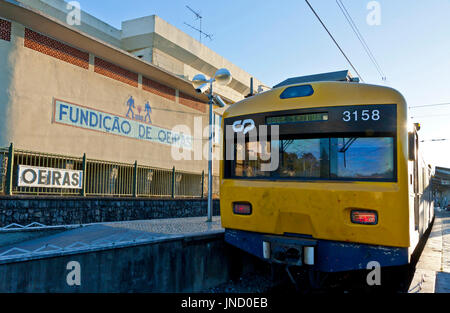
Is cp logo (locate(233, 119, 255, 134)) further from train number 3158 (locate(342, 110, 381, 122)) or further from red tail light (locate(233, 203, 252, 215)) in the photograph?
train number 3158 (locate(342, 110, 381, 122))

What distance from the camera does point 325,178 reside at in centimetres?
537

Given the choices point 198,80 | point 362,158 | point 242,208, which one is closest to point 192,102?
point 198,80

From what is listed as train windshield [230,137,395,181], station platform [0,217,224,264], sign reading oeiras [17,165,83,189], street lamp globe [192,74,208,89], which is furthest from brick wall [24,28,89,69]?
train windshield [230,137,395,181]

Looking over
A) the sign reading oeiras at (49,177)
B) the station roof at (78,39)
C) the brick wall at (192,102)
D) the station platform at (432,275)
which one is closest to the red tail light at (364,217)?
the station platform at (432,275)

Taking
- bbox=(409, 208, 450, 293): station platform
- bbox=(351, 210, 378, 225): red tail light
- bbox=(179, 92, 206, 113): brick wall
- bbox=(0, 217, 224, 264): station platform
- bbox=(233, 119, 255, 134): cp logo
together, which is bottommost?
bbox=(409, 208, 450, 293): station platform

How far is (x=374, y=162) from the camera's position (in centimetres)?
513

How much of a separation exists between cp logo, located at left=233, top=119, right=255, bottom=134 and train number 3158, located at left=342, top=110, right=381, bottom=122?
1493 mm

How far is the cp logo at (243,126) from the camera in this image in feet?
20.3

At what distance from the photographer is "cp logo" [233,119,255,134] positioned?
20.3 feet

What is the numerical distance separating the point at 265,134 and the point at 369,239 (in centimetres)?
219

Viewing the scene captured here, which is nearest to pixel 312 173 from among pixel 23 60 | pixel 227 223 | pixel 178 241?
pixel 227 223
